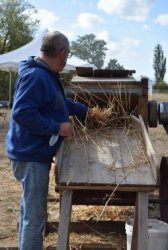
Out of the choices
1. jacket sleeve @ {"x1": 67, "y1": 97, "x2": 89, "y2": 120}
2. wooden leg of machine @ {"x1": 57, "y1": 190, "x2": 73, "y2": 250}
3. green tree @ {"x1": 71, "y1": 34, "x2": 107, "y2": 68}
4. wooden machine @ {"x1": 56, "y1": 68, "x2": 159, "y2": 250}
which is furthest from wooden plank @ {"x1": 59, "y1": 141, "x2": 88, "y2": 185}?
green tree @ {"x1": 71, "y1": 34, "x2": 107, "y2": 68}

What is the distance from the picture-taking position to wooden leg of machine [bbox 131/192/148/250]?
3.63 metres

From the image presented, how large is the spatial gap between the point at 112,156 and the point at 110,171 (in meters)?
0.38

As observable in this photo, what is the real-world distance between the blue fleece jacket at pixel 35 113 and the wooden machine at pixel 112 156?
22 cm

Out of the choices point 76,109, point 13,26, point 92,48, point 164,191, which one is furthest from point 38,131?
point 92,48

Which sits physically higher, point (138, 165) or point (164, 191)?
point (138, 165)

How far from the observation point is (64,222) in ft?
12.2

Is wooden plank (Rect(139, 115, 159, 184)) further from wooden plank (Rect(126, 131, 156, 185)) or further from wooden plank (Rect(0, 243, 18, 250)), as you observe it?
wooden plank (Rect(0, 243, 18, 250))

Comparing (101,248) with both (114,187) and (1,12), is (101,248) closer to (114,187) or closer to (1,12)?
(114,187)

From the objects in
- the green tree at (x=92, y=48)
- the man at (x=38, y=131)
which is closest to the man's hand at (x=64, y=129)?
the man at (x=38, y=131)

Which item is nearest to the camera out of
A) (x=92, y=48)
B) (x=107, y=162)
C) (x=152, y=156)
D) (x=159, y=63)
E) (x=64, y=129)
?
(x=64, y=129)

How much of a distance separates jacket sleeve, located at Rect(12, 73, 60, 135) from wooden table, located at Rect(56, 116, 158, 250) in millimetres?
346

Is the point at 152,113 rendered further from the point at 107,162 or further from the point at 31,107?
the point at 31,107

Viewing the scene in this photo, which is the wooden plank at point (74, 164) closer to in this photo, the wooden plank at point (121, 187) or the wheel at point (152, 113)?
the wooden plank at point (121, 187)

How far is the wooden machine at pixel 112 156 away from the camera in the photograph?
3695 millimetres
